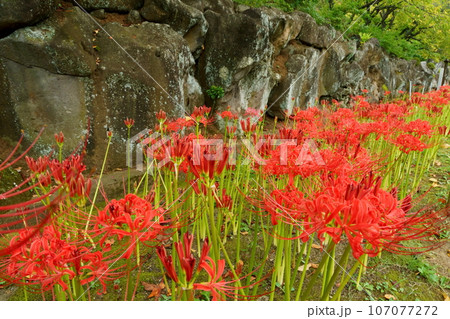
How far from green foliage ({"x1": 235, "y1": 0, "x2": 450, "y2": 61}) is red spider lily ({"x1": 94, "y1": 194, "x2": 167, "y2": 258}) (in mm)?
6212

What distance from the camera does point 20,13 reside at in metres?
3.03

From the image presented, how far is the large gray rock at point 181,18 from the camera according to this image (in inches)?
169

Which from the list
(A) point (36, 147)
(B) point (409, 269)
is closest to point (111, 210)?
(B) point (409, 269)

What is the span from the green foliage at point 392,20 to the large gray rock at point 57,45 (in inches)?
148

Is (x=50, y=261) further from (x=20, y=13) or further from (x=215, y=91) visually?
(x=215, y=91)

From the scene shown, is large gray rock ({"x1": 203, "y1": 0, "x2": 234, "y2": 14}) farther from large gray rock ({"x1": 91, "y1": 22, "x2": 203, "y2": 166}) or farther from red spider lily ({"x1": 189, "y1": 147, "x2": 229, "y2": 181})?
red spider lily ({"x1": 189, "y1": 147, "x2": 229, "y2": 181})

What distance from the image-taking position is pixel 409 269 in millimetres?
2209

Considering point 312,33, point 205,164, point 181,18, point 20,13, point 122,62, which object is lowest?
point 205,164

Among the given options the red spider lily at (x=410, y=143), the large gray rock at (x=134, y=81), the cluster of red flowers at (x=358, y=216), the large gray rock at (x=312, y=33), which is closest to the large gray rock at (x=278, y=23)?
the large gray rock at (x=312, y=33)

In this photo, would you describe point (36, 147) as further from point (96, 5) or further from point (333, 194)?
point (333, 194)

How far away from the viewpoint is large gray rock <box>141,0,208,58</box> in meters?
4.30

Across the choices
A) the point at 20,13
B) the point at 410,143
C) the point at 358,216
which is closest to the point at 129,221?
A: the point at 358,216

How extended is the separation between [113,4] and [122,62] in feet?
3.11

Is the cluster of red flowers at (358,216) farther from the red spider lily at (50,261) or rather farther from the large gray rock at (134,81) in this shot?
the large gray rock at (134,81)
